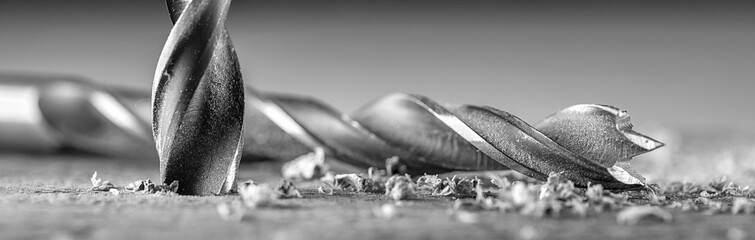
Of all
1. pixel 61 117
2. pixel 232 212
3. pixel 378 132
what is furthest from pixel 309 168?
pixel 61 117

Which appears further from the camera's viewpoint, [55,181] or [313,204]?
[55,181]

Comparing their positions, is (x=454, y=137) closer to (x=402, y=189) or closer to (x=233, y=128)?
(x=402, y=189)

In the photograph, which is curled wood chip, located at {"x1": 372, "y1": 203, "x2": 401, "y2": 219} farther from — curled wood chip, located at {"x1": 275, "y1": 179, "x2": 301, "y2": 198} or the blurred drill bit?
the blurred drill bit

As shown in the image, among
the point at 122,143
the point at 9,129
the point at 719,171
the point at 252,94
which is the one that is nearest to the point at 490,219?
the point at 252,94

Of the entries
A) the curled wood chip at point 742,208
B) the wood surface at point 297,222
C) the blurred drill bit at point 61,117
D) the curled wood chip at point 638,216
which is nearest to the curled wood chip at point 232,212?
the wood surface at point 297,222

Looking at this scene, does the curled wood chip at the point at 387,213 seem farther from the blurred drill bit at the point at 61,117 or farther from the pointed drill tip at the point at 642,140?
the blurred drill bit at the point at 61,117

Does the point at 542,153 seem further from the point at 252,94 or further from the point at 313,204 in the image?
the point at 252,94

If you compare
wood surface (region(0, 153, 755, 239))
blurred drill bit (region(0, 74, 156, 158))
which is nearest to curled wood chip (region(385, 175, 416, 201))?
wood surface (region(0, 153, 755, 239))

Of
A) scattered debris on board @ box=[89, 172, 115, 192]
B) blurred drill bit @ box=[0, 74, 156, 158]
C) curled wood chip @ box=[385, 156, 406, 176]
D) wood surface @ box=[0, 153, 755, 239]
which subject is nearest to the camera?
wood surface @ box=[0, 153, 755, 239]
